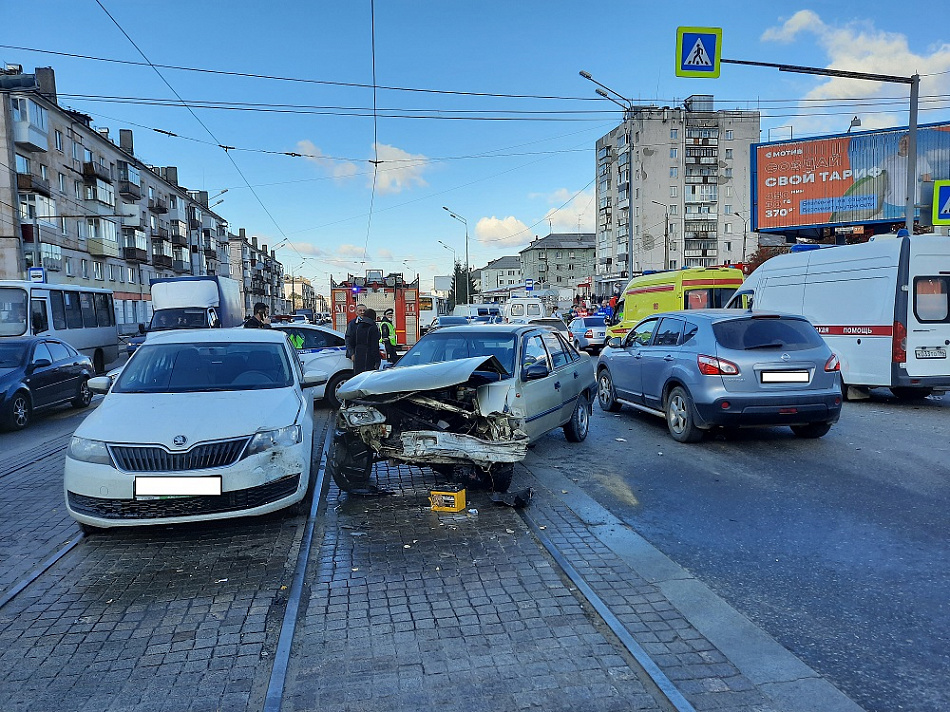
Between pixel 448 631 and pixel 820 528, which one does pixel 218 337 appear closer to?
pixel 448 631

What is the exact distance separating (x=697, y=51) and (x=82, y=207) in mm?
49517

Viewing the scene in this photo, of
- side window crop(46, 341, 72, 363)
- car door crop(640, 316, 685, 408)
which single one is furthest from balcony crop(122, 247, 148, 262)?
car door crop(640, 316, 685, 408)

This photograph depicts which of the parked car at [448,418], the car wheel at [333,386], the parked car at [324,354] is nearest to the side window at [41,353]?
the parked car at [324,354]

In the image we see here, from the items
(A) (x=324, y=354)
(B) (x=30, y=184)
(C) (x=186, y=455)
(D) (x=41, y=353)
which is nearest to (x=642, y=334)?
(A) (x=324, y=354)

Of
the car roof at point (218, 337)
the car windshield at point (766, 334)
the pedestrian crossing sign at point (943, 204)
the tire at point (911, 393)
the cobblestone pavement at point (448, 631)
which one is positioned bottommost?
the tire at point (911, 393)

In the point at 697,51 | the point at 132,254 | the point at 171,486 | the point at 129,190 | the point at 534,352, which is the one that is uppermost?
the point at 129,190

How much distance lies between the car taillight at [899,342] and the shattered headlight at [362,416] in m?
8.73

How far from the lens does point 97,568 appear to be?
450cm

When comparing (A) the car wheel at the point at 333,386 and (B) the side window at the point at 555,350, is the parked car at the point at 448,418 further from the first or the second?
(A) the car wheel at the point at 333,386

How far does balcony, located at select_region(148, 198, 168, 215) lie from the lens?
2435 inches

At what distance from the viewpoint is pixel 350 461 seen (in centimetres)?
601

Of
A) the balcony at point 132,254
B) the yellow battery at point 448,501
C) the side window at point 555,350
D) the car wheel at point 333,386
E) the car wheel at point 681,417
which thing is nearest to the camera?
the yellow battery at point 448,501

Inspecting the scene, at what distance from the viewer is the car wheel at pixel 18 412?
1004 cm

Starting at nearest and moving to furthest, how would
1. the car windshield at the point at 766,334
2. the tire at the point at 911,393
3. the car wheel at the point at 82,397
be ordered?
the car windshield at the point at 766,334, the tire at the point at 911,393, the car wheel at the point at 82,397
